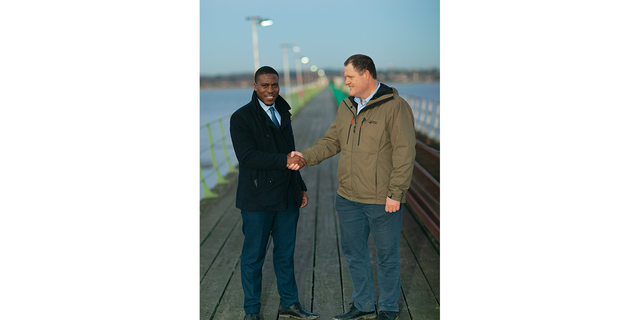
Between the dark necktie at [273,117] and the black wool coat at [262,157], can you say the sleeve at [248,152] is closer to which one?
the black wool coat at [262,157]

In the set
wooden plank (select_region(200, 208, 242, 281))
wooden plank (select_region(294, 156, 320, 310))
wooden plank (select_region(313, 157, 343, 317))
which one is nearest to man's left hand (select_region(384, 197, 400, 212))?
wooden plank (select_region(313, 157, 343, 317))

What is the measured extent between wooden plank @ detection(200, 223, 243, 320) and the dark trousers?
35cm

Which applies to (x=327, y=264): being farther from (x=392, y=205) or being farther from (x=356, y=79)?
(x=356, y=79)

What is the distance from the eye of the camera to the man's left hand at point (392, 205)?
2.53 metres

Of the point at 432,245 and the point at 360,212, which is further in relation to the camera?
the point at 432,245

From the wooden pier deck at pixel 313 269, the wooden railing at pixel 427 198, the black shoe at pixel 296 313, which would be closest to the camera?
the black shoe at pixel 296 313

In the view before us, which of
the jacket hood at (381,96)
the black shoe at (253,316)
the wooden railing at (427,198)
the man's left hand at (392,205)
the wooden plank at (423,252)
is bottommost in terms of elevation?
the wooden plank at (423,252)

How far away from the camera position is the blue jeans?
266cm

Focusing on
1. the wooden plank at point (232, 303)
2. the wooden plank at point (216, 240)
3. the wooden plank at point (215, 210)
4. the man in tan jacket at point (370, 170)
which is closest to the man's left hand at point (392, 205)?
the man in tan jacket at point (370, 170)
